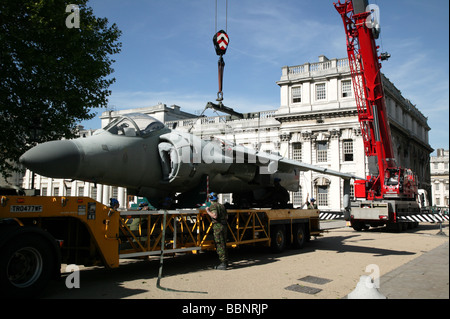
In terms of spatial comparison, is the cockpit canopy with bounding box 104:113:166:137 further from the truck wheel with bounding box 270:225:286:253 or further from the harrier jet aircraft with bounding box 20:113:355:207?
the truck wheel with bounding box 270:225:286:253

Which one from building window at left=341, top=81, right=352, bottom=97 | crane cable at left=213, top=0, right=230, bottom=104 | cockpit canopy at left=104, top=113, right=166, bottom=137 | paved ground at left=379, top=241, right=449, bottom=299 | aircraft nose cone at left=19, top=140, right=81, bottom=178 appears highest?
building window at left=341, top=81, right=352, bottom=97

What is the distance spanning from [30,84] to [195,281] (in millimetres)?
10554

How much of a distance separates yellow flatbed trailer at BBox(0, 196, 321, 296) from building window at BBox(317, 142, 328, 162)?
3095 cm

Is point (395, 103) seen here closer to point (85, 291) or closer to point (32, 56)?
point (32, 56)

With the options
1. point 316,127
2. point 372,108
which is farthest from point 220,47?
point 316,127

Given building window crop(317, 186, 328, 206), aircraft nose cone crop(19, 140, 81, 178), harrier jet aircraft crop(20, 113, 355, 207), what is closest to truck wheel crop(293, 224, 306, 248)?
harrier jet aircraft crop(20, 113, 355, 207)

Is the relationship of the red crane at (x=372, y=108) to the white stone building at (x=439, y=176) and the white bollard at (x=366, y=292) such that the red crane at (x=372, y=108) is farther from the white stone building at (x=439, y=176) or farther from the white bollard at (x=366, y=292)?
the white stone building at (x=439, y=176)

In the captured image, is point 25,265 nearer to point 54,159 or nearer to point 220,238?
point 54,159

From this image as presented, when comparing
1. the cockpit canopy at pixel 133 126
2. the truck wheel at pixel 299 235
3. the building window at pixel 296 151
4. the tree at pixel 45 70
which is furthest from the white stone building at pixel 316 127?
the cockpit canopy at pixel 133 126

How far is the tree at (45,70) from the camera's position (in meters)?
12.8

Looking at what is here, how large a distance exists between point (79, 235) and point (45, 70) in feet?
29.4

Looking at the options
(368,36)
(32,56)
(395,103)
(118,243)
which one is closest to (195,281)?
(118,243)

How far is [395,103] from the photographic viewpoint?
45.4m

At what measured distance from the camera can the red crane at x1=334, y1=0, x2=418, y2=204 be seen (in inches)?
748
